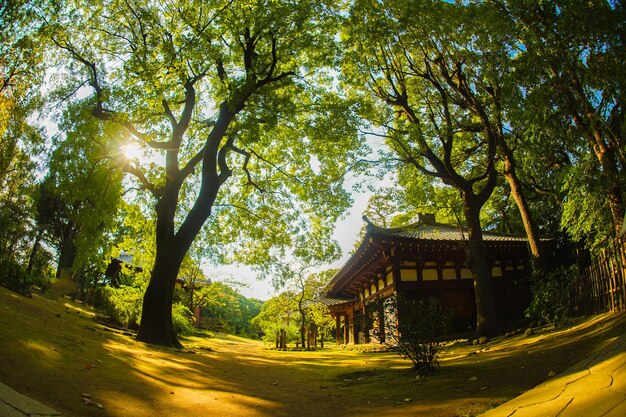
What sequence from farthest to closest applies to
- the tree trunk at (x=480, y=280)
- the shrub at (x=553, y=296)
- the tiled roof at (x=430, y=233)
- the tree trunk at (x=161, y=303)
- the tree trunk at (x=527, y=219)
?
the tiled roof at (x=430, y=233)
the tree trunk at (x=527, y=219)
the tree trunk at (x=480, y=280)
the shrub at (x=553, y=296)
the tree trunk at (x=161, y=303)

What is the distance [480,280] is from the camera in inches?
512

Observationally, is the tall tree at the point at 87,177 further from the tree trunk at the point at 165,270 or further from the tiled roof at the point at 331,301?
the tiled roof at the point at 331,301

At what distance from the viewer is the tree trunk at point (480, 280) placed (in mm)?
12516

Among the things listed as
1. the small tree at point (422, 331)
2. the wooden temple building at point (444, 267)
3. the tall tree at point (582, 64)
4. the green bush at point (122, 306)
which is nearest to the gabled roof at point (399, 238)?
the wooden temple building at point (444, 267)

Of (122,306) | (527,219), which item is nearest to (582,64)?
(527,219)

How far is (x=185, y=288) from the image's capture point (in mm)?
27219

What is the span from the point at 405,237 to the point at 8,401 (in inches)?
525

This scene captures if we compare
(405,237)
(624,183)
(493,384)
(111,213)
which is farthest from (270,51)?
(493,384)

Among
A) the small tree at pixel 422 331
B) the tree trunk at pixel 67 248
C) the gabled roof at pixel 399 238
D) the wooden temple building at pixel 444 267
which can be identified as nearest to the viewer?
the small tree at pixel 422 331

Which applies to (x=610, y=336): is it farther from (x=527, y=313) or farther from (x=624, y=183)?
(x=527, y=313)

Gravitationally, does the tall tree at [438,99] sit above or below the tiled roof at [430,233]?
above

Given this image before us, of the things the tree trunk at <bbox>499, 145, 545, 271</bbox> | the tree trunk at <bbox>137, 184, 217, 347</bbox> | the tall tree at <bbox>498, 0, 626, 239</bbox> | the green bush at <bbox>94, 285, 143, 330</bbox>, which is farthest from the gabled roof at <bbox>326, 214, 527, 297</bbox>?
the green bush at <bbox>94, 285, 143, 330</bbox>

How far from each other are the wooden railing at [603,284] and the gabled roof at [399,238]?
4.43 metres

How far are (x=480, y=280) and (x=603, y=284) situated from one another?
4.44m
